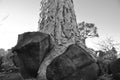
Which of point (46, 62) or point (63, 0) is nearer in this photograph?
point (46, 62)

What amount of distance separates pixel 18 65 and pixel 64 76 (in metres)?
2.73

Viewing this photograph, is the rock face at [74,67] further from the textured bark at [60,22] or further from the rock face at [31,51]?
the textured bark at [60,22]

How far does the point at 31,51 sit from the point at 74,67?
224 centimetres

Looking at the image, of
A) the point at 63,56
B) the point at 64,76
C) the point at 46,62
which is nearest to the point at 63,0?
the point at 46,62

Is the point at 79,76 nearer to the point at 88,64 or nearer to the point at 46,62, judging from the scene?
the point at 88,64

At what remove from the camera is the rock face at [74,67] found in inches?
172

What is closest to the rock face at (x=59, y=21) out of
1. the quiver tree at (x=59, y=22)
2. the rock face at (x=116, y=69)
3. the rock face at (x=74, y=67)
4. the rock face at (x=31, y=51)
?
the quiver tree at (x=59, y=22)

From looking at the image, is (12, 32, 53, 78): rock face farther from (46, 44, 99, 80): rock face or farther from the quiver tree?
the quiver tree

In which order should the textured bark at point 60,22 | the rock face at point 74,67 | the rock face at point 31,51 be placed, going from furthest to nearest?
the textured bark at point 60,22 < the rock face at point 31,51 < the rock face at point 74,67

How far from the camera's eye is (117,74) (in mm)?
4402

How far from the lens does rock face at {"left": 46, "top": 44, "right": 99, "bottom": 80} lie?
4.37 metres

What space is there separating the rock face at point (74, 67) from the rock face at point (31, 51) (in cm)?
136

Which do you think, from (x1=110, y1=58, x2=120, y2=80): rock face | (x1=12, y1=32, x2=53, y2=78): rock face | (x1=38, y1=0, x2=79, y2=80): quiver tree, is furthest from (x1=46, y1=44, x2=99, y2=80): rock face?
(x1=38, y1=0, x2=79, y2=80): quiver tree

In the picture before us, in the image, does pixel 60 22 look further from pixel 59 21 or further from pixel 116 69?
pixel 116 69
